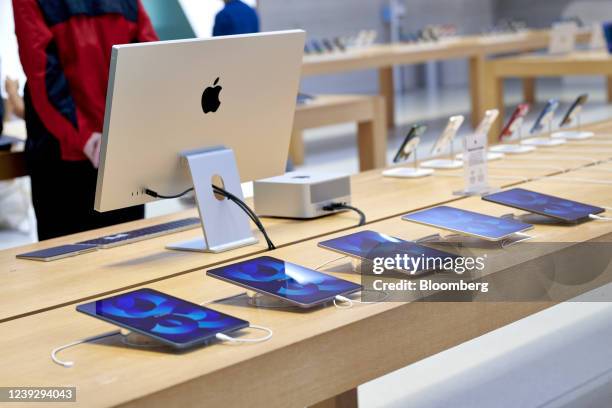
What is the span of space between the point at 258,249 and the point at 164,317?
2.10ft

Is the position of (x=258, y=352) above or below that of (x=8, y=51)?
below

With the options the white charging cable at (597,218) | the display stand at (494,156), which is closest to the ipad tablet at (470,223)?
the white charging cable at (597,218)

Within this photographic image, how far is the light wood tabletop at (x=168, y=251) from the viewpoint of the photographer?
196cm

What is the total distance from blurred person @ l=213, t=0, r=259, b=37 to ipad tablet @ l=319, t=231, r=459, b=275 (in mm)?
2854

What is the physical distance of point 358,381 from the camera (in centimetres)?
168

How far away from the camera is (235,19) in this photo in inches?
185

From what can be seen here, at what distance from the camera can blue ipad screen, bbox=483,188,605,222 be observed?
221cm

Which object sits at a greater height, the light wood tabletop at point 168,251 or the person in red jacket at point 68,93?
the person in red jacket at point 68,93

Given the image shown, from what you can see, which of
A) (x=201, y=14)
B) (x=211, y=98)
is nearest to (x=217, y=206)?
(x=211, y=98)

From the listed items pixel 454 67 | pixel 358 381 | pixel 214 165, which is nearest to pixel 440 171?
pixel 214 165

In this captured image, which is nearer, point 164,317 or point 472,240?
point 164,317

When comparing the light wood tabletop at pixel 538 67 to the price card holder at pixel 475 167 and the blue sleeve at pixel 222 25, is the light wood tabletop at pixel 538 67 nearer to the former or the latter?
the blue sleeve at pixel 222 25

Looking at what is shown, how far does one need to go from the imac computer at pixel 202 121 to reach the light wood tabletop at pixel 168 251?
10cm

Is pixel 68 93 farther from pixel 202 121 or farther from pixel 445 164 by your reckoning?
pixel 445 164
